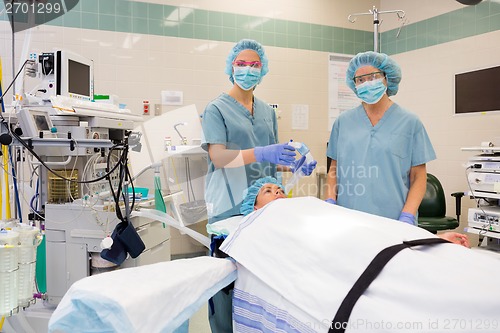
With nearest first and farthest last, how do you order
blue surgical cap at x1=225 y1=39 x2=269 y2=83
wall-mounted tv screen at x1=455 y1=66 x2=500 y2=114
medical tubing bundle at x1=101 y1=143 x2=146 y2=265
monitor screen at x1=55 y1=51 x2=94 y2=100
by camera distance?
1. medical tubing bundle at x1=101 y1=143 x2=146 y2=265
2. blue surgical cap at x1=225 y1=39 x2=269 y2=83
3. monitor screen at x1=55 y1=51 x2=94 y2=100
4. wall-mounted tv screen at x1=455 y1=66 x2=500 y2=114

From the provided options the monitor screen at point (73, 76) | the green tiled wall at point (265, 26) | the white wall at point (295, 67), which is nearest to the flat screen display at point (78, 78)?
the monitor screen at point (73, 76)

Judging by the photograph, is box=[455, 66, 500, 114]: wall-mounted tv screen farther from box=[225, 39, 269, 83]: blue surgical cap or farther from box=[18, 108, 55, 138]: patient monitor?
box=[18, 108, 55, 138]: patient monitor

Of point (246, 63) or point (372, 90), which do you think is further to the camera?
point (246, 63)

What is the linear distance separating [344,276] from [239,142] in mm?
994

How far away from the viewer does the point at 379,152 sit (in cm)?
173

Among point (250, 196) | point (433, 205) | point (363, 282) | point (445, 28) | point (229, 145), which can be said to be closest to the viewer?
point (363, 282)

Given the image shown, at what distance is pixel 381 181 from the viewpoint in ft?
5.64

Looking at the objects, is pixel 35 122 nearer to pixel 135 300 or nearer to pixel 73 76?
pixel 73 76

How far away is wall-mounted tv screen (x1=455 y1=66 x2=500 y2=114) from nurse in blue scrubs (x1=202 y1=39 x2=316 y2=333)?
6.69 feet

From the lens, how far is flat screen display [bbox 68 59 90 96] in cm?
214

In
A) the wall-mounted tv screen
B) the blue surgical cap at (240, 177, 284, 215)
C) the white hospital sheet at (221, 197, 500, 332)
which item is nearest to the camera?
the white hospital sheet at (221, 197, 500, 332)

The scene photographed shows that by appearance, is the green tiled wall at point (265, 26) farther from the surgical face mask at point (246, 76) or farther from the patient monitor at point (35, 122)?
the surgical face mask at point (246, 76)

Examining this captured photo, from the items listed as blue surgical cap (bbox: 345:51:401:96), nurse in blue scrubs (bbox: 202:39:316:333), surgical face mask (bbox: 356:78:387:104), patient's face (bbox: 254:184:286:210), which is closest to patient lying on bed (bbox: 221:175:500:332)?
patient's face (bbox: 254:184:286:210)

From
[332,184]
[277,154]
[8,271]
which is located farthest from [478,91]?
[8,271]
